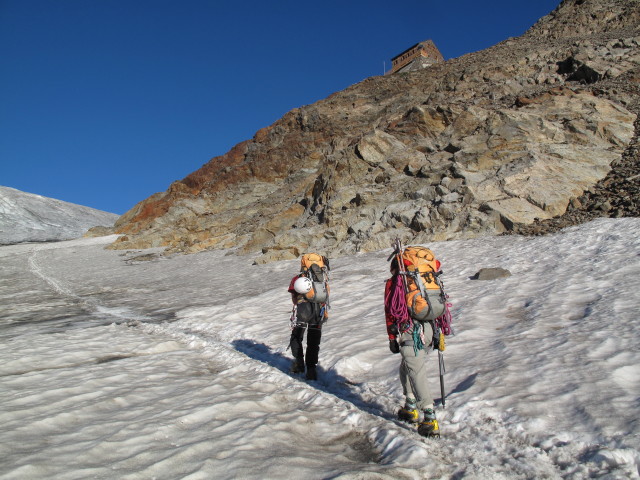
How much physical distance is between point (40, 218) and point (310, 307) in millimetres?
90168

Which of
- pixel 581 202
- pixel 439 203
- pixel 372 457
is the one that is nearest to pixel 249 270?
pixel 439 203

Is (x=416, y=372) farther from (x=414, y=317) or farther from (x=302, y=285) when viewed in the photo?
(x=302, y=285)

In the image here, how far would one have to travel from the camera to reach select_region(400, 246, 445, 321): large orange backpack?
3758 mm

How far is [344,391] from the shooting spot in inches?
198

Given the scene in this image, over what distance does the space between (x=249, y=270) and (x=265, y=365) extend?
12.8m

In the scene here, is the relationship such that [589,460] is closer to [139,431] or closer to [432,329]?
[432,329]

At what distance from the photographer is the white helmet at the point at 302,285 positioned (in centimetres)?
543

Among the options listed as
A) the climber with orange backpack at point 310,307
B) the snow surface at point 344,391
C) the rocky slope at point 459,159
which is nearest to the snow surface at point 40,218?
the rocky slope at point 459,159

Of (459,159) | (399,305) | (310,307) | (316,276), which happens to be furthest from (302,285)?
(459,159)

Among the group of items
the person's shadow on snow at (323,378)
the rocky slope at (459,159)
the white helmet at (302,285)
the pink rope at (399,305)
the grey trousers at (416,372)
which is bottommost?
the person's shadow on snow at (323,378)

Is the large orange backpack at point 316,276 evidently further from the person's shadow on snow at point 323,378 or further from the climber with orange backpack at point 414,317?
the climber with orange backpack at point 414,317

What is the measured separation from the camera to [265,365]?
586 centimetres

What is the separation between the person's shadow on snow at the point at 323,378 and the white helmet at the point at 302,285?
4.23 feet

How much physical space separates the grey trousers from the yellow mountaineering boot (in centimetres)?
6
